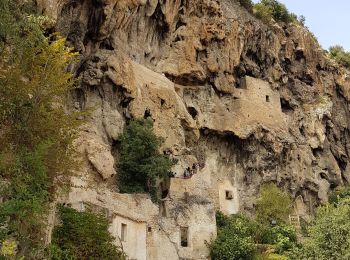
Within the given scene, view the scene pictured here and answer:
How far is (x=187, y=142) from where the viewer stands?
31.4m

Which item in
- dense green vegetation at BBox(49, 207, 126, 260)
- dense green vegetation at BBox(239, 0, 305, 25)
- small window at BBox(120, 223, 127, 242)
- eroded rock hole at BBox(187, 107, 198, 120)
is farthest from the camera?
dense green vegetation at BBox(239, 0, 305, 25)

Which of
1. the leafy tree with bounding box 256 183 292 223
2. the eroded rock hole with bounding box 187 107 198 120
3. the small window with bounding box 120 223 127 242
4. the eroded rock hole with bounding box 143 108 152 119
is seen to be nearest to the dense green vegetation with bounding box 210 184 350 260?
the leafy tree with bounding box 256 183 292 223

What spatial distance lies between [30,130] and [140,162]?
37.8 feet

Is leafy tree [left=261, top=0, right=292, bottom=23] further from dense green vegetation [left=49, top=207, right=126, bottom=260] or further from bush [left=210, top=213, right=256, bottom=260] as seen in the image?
dense green vegetation [left=49, top=207, right=126, bottom=260]

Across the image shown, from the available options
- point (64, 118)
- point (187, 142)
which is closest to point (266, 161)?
point (187, 142)

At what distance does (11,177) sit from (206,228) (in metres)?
13.3

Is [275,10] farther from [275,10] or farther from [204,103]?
[204,103]

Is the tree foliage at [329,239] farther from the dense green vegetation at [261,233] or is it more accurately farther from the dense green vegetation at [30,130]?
the dense green vegetation at [30,130]

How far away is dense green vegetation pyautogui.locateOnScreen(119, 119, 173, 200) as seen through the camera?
2550 centimetres

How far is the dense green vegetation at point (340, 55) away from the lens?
50.1m

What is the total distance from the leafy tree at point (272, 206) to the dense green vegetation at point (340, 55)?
21.4 m

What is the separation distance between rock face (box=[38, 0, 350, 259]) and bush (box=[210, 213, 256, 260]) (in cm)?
67

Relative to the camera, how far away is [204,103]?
114 feet

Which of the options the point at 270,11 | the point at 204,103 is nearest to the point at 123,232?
the point at 204,103
